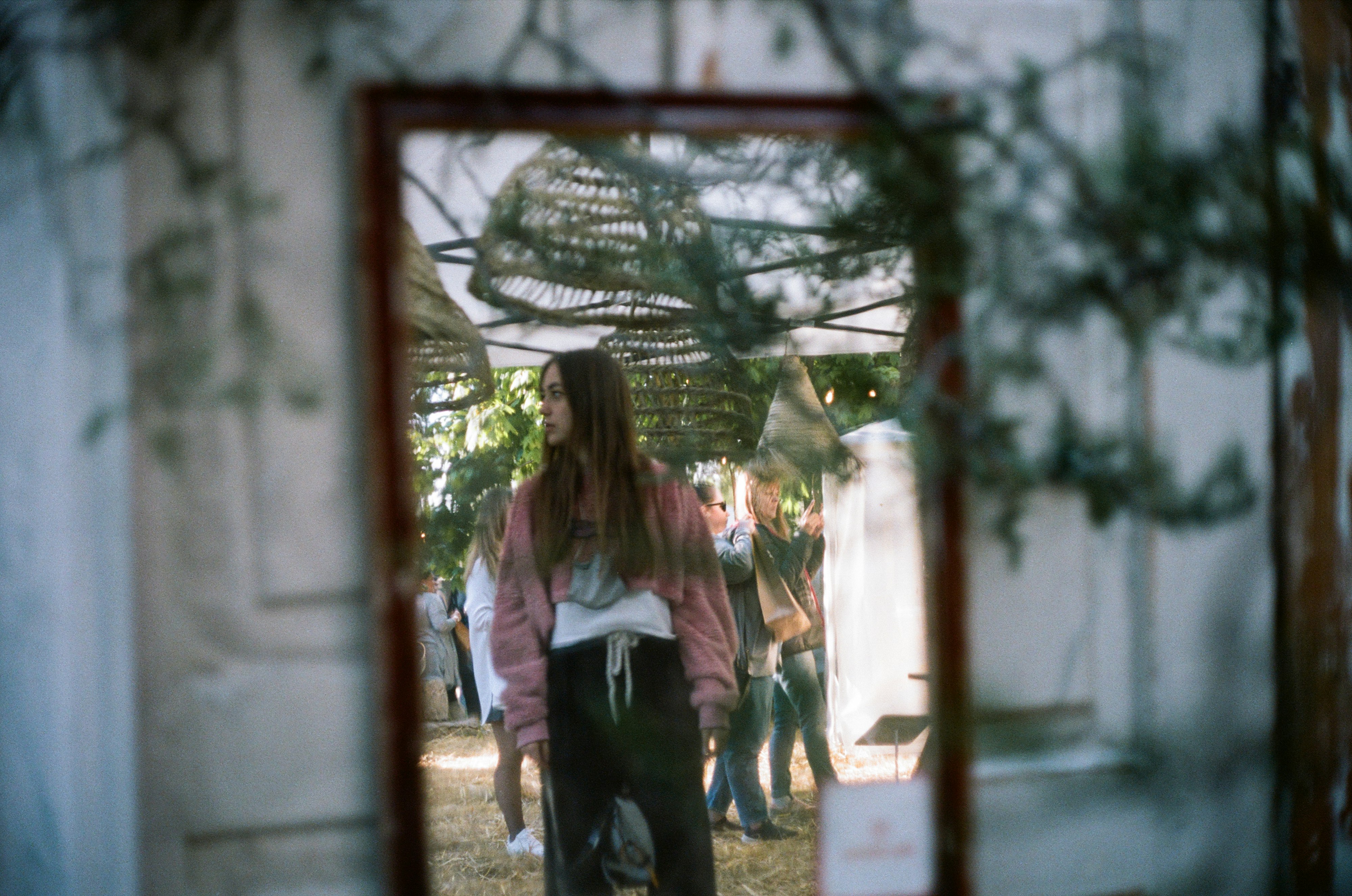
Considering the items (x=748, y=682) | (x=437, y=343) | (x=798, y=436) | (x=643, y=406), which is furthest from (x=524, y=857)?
(x=437, y=343)

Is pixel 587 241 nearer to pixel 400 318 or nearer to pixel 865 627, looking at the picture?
pixel 400 318

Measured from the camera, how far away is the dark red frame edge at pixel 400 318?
1.42 metres

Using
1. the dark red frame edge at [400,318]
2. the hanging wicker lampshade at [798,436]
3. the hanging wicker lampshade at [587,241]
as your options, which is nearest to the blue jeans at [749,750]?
the hanging wicker lampshade at [798,436]

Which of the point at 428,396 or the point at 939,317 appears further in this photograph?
the point at 428,396

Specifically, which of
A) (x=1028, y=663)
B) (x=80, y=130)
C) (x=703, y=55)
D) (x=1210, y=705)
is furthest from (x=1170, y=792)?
(x=80, y=130)

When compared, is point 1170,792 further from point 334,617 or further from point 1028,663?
point 334,617

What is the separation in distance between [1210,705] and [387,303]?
5.17 ft

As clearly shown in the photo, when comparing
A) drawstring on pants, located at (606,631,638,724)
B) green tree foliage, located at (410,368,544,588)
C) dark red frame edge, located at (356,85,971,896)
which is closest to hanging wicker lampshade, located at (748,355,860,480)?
drawstring on pants, located at (606,631,638,724)

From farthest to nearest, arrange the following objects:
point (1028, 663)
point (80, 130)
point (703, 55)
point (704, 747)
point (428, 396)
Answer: point (428, 396)
point (704, 747)
point (1028, 663)
point (703, 55)
point (80, 130)

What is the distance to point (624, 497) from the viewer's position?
7.95 ft

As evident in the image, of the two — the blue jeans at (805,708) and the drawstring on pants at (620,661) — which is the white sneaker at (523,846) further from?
the drawstring on pants at (620,661)

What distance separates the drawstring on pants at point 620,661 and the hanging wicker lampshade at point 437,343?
0.88 m

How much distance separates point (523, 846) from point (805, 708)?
1.27m

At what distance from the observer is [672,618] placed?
240 centimetres
